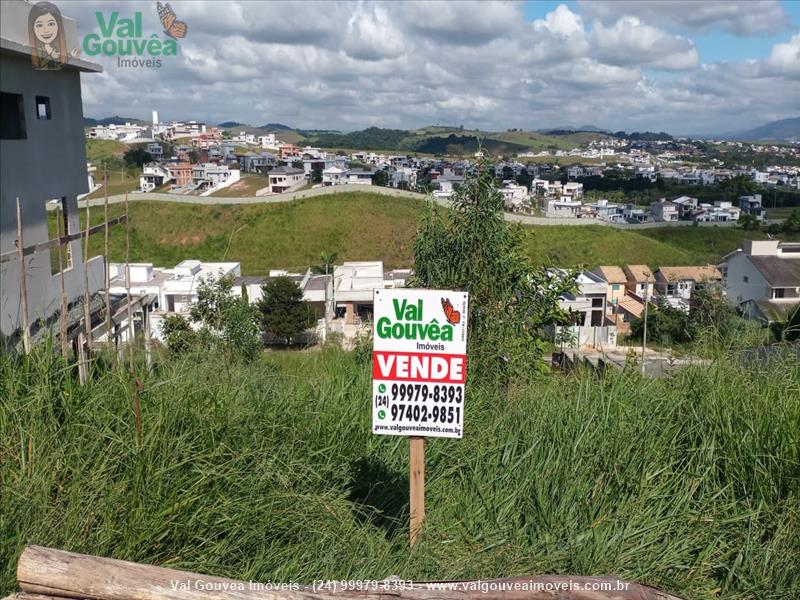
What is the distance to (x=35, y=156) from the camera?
27.8ft

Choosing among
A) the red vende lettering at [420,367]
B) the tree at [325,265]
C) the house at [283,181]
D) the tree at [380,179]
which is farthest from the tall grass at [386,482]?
the tree at [380,179]

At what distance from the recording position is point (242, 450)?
3217 mm

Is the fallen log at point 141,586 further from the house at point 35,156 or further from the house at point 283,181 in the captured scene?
the house at point 283,181

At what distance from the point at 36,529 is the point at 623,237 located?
47522 millimetres

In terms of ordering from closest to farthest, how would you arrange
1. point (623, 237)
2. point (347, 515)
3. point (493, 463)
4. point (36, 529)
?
point (36, 529), point (347, 515), point (493, 463), point (623, 237)

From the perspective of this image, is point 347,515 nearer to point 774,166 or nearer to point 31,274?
point 31,274

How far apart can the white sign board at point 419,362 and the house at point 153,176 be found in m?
70.0

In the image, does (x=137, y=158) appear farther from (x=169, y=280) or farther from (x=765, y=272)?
(x=765, y=272)

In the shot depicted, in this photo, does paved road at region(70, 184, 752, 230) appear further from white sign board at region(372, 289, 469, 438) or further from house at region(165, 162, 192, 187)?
white sign board at region(372, 289, 469, 438)

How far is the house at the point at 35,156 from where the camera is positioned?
7.65 meters

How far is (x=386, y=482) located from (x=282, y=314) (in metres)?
23.8

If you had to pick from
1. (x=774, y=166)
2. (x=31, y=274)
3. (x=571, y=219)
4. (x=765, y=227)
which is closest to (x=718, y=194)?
(x=765, y=227)

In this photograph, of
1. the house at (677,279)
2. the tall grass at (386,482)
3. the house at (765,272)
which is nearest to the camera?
the tall grass at (386,482)

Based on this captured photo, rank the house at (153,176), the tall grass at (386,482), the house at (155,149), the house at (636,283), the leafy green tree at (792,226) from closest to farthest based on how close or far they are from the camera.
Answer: the tall grass at (386,482) < the house at (636,283) < the leafy green tree at (792,226) < the house at (153,176) < the house at (155,149)
